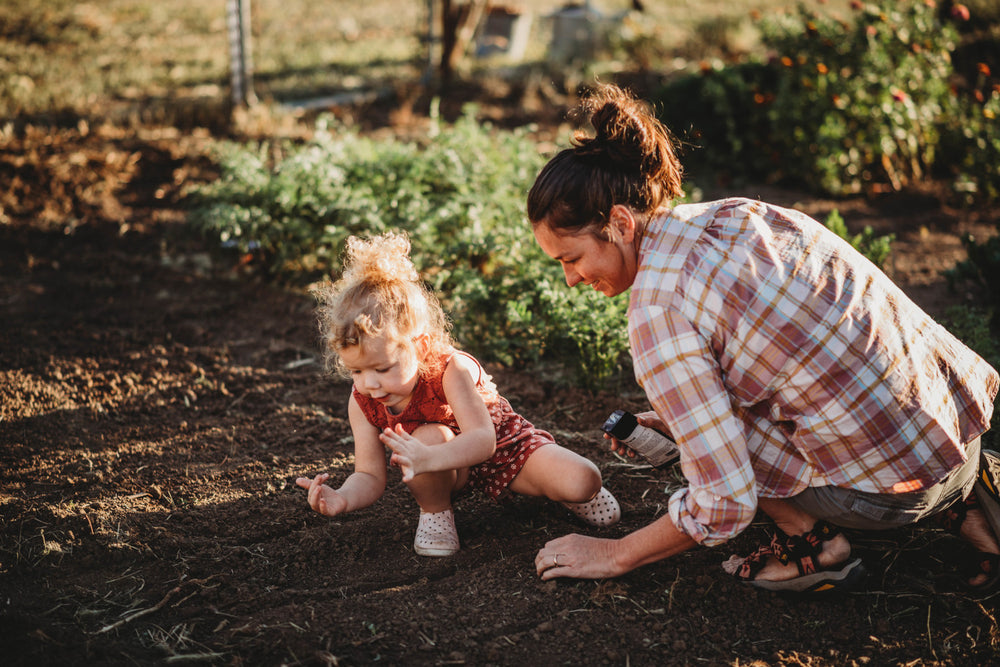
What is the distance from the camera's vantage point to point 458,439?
2201mm

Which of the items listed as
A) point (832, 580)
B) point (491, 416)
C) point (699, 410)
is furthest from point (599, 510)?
point (699, 410)

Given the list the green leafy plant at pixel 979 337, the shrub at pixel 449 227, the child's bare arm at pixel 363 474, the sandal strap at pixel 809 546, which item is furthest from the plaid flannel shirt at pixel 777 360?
the shrub at pixel 449 227

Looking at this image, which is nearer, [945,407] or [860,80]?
[945,407]

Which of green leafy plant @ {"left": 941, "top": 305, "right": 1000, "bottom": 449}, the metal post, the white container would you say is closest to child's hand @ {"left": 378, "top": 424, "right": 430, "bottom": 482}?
the white container

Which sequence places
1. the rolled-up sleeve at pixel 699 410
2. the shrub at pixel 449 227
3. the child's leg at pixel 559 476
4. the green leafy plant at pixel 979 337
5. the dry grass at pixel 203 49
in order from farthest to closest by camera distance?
1. the dry grass at pixel 203 49
2. the shrub at pixel 449 227
3. the green leafy plant at pixel 979 337
4. the child's leg at pixel 559 476
5. the rolled-up sleeve at pixel 699 410

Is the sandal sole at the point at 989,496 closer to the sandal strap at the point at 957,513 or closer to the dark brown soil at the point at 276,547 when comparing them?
the sandal strap at the point at 957,513

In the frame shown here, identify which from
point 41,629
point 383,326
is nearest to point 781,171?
point 383,326

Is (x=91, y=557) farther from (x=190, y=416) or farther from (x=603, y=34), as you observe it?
(x=603, y=34)

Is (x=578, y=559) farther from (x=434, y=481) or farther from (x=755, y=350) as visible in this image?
(x=755, y=350)

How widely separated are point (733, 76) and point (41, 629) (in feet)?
16.9

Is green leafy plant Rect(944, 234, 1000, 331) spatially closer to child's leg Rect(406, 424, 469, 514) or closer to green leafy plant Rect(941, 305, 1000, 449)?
green leafy plant Rect(941, 305, 1000, 449)

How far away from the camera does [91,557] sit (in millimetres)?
2357

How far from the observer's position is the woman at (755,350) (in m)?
1.82

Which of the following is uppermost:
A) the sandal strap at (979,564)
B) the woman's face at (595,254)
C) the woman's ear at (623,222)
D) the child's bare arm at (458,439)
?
the woman's ear at (623,222)
